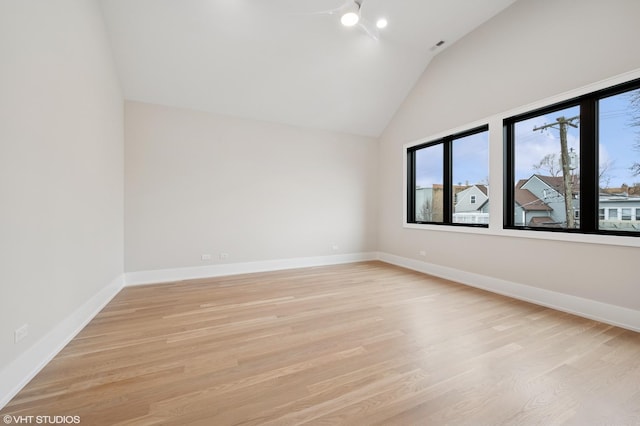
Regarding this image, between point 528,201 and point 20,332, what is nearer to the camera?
→ point 20,332

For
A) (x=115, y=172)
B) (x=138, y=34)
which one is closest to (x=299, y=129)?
(x=138, y=34)

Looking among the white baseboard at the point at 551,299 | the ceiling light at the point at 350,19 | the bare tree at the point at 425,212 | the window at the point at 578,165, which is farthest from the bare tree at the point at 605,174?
the ceiling light at the point at 350,19

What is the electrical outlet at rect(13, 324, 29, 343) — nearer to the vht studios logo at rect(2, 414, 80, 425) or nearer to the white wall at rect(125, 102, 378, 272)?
the vht studios logo at rect(2, 414, 80, 425)

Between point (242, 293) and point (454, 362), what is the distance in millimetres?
2531

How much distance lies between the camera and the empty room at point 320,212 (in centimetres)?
146

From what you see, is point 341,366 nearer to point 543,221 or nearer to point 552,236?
point 552,236

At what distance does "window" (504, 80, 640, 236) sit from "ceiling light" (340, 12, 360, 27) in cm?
246

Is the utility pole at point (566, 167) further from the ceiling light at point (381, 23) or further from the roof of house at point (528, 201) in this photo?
the ceiling light at point (381, 23)

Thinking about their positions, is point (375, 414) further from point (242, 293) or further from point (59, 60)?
point (59, 60)

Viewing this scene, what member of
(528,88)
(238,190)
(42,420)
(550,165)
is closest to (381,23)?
(528,88)

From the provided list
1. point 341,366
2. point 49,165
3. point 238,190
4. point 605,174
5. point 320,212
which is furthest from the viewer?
point 320,212

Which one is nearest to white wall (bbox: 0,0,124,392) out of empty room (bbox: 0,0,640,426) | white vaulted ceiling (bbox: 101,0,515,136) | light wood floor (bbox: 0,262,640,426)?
empty room (bbox: 0,0,640,426)

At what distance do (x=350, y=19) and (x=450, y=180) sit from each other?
2911 millimetres

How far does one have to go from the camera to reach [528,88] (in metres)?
3.01
